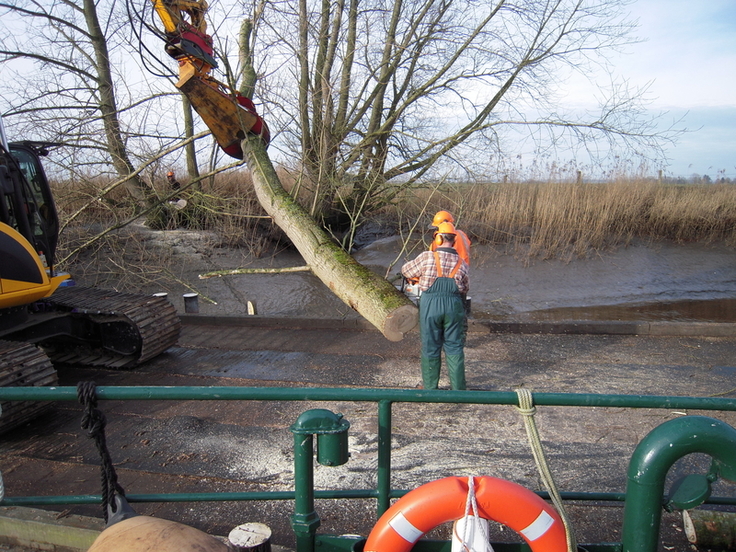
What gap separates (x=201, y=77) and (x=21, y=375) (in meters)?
3.82

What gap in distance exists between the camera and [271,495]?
2.50m

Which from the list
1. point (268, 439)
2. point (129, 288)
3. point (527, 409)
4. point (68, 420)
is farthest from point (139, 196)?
point (527, 409)

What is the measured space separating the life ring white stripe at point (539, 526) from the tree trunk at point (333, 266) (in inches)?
158

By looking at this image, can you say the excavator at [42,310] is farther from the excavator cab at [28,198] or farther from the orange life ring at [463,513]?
the orange life ring at [463,513]

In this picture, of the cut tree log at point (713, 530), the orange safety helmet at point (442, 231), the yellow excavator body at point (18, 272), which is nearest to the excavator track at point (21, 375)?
the yellow excavator body at point (18, 272)

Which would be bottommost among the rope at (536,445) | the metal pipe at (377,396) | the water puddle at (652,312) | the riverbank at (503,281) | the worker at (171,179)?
the water puddle at (652,312)

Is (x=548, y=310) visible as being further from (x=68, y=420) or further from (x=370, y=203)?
(x=68, y=420)

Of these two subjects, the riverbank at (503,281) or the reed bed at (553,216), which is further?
the reed bed at (553,216)

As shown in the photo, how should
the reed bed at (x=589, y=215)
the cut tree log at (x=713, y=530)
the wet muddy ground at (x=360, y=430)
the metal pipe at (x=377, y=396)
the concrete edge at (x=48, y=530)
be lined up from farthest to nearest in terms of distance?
the reed bed at (x=589, y=215) < the wet muddy ground at (x=360, y=430) < the cut tree log at (x=713, y=530) < the concrete edge at (x=48, y=530) < the metal pipe at (x=377, y=396)

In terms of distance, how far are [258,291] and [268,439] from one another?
8095 mm

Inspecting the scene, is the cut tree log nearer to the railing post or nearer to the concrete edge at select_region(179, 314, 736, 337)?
the railing post

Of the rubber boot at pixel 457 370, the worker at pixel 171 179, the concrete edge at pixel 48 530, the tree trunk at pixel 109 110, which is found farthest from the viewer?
the worker at pixel 171 179

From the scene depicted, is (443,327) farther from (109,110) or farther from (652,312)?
(109,110)

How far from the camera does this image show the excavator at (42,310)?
16.0 feet
